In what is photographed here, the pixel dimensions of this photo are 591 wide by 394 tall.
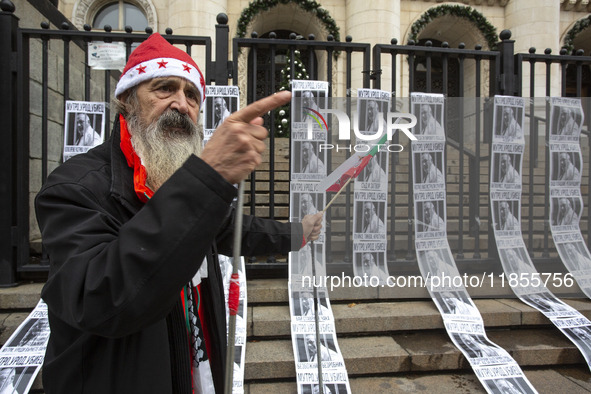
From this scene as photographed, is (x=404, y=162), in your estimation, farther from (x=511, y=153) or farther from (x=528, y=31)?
(x=528, y=31)

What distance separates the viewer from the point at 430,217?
3.74m

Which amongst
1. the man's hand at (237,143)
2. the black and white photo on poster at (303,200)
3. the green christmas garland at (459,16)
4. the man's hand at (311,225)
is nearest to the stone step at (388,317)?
A: the black and white photo on poster at (303,200)

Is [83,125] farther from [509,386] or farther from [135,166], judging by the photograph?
[509,386]

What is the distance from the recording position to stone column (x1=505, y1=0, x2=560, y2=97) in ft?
35.6

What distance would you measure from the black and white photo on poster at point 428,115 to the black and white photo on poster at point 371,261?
121 cm

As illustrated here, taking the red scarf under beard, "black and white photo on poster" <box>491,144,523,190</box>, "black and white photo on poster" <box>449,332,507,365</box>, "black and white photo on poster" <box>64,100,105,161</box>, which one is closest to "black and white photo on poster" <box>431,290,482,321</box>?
"black and white photo on poster" <box>449,332,507,365</box>

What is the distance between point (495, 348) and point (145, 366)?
282 cm

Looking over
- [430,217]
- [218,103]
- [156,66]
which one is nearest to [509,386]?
[430,217]

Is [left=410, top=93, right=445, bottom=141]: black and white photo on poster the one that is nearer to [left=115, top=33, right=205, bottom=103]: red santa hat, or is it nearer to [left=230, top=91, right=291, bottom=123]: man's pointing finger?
[left=115, top=33, right=205, bottom=103]: red santa hat

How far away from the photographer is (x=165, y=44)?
1.71 metres

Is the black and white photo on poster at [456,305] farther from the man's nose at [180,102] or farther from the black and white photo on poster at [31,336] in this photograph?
the black and white photo on poster at [31,336]

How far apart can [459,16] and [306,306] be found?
A: 1149 centimetres

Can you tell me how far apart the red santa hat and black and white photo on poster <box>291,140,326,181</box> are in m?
1.89

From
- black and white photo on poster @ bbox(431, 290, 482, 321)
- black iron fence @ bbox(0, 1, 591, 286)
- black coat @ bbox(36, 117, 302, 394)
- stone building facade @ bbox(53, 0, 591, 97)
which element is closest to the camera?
black coat @ bbox(36, 117, 302, 394)
